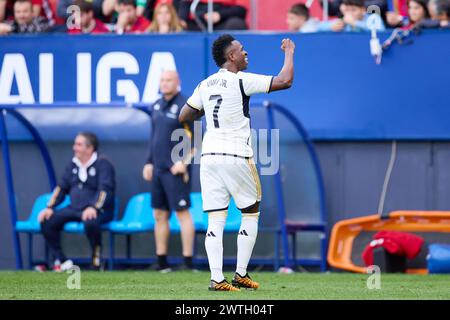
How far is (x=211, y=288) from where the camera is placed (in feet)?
32.2

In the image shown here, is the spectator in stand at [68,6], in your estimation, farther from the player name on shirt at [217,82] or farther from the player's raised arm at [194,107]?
the player name on shirt at [217,82]

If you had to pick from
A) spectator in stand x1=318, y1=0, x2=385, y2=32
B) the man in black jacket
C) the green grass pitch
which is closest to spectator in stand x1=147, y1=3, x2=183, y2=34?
the man in black jacket

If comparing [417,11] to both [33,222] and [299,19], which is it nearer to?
[299,19]

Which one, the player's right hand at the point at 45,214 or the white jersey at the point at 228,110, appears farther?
the player's right hand at the point at 45,214

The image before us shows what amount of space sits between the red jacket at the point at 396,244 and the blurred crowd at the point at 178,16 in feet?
8.59

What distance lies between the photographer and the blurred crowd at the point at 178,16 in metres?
14.8

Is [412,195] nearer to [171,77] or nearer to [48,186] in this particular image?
[171,77]

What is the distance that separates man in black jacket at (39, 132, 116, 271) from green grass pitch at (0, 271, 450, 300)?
1.28 meters

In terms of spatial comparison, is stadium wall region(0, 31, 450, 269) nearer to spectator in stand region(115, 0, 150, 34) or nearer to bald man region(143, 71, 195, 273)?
spectator in stand region(115, 0, 150, 34)

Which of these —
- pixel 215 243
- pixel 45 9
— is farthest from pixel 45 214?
pixel 215 243

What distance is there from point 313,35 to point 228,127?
17.6 ft

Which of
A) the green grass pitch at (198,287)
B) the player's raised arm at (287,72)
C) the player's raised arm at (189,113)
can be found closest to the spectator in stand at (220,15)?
the green grass pitch at (198,287)

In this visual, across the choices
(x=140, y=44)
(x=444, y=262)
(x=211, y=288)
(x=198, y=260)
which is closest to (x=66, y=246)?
(x=198, y=260)

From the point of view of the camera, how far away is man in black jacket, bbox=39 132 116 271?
1449 cm
